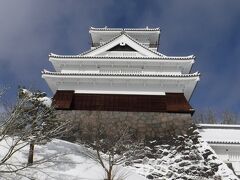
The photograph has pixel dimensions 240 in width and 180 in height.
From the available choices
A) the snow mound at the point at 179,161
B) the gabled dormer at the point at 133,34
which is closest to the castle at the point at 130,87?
the snow mound at the point at 179,161

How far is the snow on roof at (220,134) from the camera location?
22.1 m

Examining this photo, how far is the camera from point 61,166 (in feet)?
48.1

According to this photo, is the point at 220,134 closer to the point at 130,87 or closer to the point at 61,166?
the point at 130,87

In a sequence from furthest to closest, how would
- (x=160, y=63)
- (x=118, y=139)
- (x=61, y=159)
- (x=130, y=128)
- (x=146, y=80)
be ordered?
(x=160, y=63), (x=146, y=80), (x=130, y=128), (x=118, y=139), (x=61, y=159)

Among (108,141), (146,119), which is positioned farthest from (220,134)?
(108,141)

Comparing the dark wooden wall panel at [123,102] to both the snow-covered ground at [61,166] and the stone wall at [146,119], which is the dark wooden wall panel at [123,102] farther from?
the snow-covered ground at [61,166]

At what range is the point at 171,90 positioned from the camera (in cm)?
2386

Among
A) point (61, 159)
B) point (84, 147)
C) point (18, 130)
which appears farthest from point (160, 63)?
point (18, 130)

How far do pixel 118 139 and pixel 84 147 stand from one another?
1.99m

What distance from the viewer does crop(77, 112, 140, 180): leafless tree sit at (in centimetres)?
1580

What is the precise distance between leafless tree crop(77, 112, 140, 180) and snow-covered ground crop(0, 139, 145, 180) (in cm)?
41

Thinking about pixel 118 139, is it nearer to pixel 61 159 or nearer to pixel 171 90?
pixel 61 159

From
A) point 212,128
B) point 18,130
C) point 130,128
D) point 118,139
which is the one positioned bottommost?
point 18,130

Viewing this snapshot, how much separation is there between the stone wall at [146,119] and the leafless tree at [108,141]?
0.30 m
